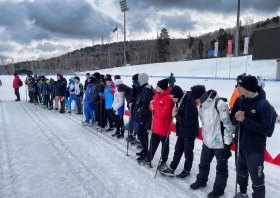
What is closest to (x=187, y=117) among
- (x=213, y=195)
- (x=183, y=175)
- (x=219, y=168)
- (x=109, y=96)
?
(x=219, y=168)

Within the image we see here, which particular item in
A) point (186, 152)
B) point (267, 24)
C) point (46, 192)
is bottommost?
point (46, 192)

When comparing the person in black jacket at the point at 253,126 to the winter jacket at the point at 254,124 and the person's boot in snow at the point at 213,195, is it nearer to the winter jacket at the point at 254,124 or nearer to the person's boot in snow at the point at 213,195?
the winter jacket at the point at 254,124

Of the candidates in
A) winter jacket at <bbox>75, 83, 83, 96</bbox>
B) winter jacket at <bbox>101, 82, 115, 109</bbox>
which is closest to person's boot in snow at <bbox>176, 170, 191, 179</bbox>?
winter jacket at <bbox>101, 82, 115, 109</bbox>

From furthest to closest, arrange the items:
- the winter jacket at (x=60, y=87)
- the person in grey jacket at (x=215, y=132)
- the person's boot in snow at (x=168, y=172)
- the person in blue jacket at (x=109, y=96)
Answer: the winter jacket at (x=60, y=87)
the person in blue jacket at (x=109, y=96)
the person's boot in snow at (x=168, y=172)
the person in grey jacket at (x=215, y=132)

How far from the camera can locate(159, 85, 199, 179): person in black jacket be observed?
310 cm

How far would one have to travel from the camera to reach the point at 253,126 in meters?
2.28

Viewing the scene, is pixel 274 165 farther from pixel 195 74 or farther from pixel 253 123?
pixel 195 74

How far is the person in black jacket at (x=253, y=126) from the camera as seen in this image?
2264mm

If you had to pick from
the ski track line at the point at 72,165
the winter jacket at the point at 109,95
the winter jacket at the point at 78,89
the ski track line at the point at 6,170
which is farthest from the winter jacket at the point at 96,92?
the ski track line at the point at 6,170

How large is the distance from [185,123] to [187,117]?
115 mm

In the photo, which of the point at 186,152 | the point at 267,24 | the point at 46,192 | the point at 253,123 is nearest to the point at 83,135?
the point at 46,192

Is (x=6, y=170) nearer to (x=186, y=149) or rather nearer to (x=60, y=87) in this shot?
(x=186, y=149)

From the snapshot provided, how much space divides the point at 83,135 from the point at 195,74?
27.6 m

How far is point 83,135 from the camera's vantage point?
5879 mm
